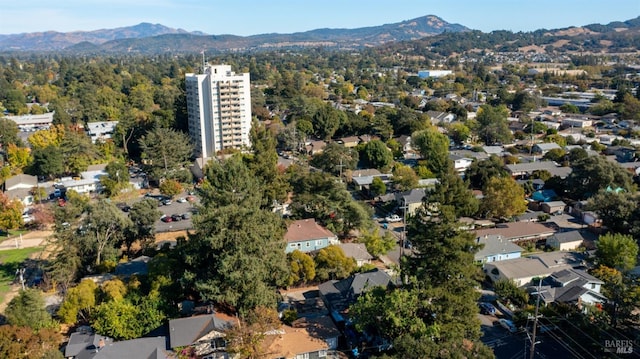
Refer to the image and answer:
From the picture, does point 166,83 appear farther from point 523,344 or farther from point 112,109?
point 523,344

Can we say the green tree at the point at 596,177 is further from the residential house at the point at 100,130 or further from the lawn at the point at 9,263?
the residential house at the point at 100,130

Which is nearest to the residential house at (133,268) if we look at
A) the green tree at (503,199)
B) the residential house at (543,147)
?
the green tree at (503,199)

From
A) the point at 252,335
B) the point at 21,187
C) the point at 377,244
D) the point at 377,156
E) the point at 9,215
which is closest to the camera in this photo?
the point at 252,335

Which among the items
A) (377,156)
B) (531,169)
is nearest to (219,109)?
(377,156)

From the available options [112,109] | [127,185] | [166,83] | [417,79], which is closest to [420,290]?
[127,185]

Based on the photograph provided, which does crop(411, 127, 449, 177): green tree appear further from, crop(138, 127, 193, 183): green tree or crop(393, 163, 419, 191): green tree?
crop(138, 127, 193, 183): green tree

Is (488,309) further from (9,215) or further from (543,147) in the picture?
(543,147)
